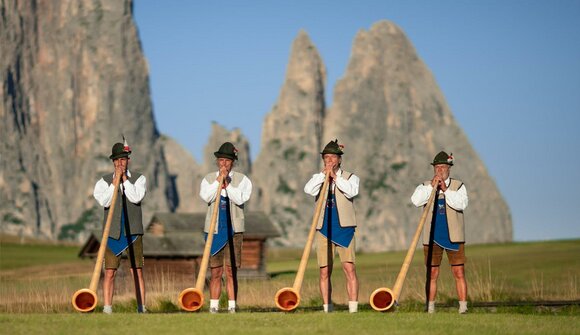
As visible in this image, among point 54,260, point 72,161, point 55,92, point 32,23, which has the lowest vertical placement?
point 54,260

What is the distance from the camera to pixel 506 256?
4256cm

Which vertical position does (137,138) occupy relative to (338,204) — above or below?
above

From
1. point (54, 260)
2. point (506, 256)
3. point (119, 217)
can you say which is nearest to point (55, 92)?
point (54, 260)

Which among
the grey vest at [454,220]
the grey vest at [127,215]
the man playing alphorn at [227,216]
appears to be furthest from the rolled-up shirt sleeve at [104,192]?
the grey vest at [454,220]

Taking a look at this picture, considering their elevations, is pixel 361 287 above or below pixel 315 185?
below

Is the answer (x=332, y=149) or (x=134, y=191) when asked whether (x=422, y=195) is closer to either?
(x=332, y=149)

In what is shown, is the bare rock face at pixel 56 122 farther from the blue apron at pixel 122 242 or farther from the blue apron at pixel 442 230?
the blue apron at pixel 442 230

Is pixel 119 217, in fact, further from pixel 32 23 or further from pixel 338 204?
pixel 32 23

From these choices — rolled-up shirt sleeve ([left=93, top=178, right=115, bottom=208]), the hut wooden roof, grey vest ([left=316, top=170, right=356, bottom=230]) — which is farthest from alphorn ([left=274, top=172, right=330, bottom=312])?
the hut wooden roof

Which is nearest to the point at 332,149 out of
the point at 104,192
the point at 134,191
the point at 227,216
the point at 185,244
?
the point at 227,216

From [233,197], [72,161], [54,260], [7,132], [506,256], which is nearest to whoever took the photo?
[233,197]

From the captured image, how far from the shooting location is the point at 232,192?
13.2 metres

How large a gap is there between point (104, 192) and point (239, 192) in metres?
1.80

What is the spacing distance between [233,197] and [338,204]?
139 centimetres
